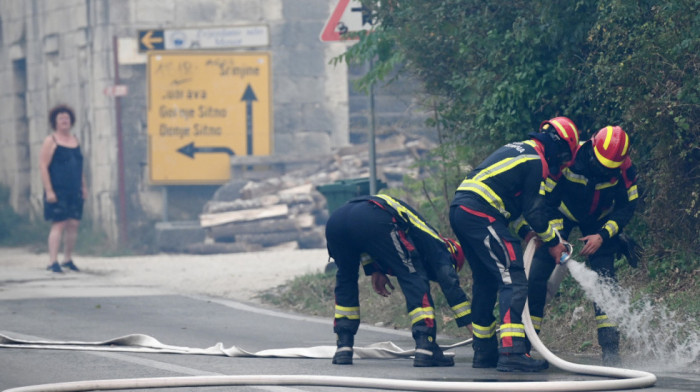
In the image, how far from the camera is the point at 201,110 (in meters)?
19.5

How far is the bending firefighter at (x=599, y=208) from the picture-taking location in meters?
7.32

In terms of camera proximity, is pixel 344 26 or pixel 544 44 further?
pixel 344 26

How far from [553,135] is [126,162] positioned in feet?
43.3

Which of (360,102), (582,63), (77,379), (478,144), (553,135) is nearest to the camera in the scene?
(77,379)

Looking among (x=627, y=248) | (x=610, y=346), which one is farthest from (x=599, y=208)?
(x=610, y=346)

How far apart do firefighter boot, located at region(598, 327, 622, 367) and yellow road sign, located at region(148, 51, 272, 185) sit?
12633 mm

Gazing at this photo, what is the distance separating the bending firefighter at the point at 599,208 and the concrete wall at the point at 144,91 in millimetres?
11152

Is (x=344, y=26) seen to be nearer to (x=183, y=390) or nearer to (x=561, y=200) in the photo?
(x=561, y=200)

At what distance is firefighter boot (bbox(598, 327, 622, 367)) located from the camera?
292 inches

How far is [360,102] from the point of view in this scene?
2092 centimetres

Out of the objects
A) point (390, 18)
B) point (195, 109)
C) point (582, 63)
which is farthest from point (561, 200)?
point (195, 109)

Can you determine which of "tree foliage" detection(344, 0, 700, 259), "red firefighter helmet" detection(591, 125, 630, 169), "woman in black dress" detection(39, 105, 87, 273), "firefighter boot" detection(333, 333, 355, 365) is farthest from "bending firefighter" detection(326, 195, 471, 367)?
"woman in black dress" detection(39, 105, 87, 273)

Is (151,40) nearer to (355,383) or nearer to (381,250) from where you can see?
(381,250)

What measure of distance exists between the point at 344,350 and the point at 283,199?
36.5 feet
